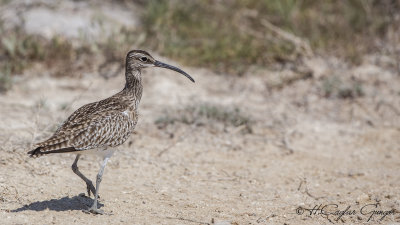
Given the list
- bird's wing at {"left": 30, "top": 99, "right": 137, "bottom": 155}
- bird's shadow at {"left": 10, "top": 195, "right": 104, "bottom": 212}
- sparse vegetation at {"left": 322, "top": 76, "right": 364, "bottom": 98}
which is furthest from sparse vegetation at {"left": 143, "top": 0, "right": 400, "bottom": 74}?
bird's shadow at {"left": 10, "top": 195, "right": 104, "bottom": 212}

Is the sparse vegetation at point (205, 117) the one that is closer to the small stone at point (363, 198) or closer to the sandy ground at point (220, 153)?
the sandy ground at point (220, 153)

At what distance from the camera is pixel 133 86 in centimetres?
718

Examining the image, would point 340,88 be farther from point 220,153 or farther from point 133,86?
point 133,86

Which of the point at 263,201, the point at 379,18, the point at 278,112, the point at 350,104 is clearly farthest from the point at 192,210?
the point at 379,18

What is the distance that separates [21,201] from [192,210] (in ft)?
6.02

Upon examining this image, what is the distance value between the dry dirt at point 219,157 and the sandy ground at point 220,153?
0.06 feet

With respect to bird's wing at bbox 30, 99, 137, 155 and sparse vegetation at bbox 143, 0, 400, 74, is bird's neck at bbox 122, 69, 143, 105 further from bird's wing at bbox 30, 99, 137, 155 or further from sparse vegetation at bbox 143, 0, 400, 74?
sparse vegetation at bbox 143, 0, 400, 74

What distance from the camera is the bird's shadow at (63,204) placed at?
5984mm

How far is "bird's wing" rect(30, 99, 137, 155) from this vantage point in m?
5.95

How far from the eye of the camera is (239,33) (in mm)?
11930

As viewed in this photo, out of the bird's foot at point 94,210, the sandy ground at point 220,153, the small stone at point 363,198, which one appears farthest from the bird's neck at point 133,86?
the small stone at point 363,198

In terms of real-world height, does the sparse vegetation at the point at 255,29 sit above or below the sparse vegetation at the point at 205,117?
above

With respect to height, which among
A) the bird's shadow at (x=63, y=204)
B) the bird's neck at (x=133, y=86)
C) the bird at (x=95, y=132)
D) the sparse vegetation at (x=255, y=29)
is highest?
the sparse vegetation at (x=255, y=29)

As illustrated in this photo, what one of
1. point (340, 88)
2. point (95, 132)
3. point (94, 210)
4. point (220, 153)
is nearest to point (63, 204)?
point (94, 210)
